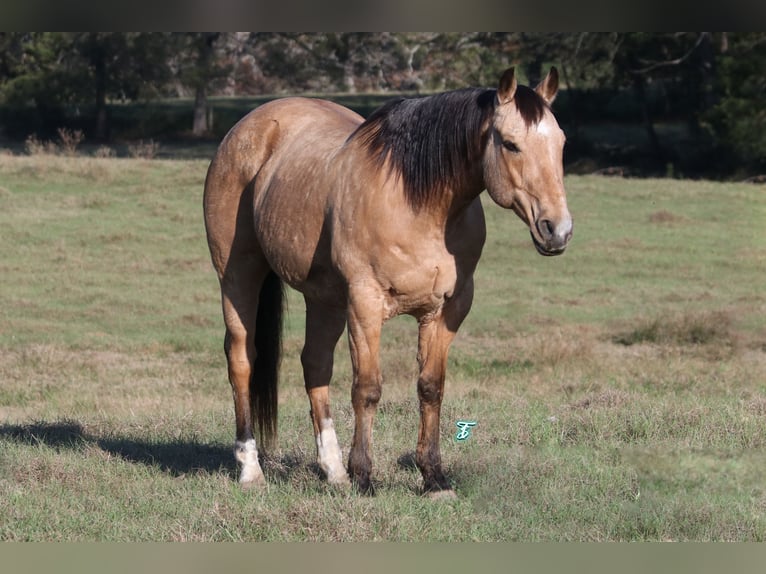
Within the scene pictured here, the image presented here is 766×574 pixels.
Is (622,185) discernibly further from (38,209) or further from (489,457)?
(489,457)

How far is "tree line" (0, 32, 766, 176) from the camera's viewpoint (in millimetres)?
26906

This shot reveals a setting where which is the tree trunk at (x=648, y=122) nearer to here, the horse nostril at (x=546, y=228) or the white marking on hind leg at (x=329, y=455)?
the white marking on hind leg at (x=329, y=455)

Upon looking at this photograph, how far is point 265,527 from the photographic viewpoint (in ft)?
17.3

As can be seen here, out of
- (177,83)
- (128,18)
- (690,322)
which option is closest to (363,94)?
(177,83)

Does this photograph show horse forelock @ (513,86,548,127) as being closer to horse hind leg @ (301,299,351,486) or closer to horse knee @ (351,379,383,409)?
horse knee @ (351,379,383,409)

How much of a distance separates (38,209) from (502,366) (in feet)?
37.7

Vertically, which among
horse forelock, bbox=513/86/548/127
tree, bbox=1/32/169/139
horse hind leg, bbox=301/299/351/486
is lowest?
tree, bbox=1/32/169/139

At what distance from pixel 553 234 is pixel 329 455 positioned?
215 centimetres

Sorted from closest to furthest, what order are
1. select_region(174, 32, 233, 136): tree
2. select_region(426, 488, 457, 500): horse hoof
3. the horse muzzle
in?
the horse muzzle < select_region(426, 488, 457, 500): horse hoof < select_region(174, 32, 233, 136): tree

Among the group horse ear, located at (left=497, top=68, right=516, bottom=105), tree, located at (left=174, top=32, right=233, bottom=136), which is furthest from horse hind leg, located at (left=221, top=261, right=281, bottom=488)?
tree, located at (left=174, top=32, right=233, bottom=136)

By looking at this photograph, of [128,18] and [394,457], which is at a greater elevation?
[128,18]

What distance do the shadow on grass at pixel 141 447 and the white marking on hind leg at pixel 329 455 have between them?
58cm

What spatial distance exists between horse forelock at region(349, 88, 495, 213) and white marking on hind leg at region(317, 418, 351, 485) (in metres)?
1.62

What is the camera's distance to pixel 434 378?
590cm
